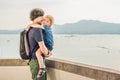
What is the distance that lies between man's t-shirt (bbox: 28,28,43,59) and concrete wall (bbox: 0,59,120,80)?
16.1 inches

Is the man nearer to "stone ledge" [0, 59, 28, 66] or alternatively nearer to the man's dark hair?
the man's dark hair

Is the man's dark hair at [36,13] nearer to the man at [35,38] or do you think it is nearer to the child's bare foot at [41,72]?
the man at [35,38]

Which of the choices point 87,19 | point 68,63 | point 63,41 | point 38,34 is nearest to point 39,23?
point 38,34

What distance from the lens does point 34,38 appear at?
3.00 m

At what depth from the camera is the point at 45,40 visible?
3.08 m

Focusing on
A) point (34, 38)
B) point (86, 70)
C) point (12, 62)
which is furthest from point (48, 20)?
point (12, 62)

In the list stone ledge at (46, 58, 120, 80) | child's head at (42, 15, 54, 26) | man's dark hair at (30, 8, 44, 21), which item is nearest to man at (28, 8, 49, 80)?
man's dark hair at (30, 8, 44, 21)

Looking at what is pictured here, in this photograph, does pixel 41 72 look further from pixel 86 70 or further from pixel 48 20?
pixel 48 20

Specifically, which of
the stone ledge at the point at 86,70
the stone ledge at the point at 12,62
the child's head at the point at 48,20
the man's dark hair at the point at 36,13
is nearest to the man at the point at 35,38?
the man's dark hair at the point at 36,13

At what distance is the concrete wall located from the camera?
281 centimetres

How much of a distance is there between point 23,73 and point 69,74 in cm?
81

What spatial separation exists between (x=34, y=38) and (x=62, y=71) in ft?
1.80

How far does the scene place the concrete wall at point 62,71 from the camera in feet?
9.23

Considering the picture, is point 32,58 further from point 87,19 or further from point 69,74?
point 87,19
